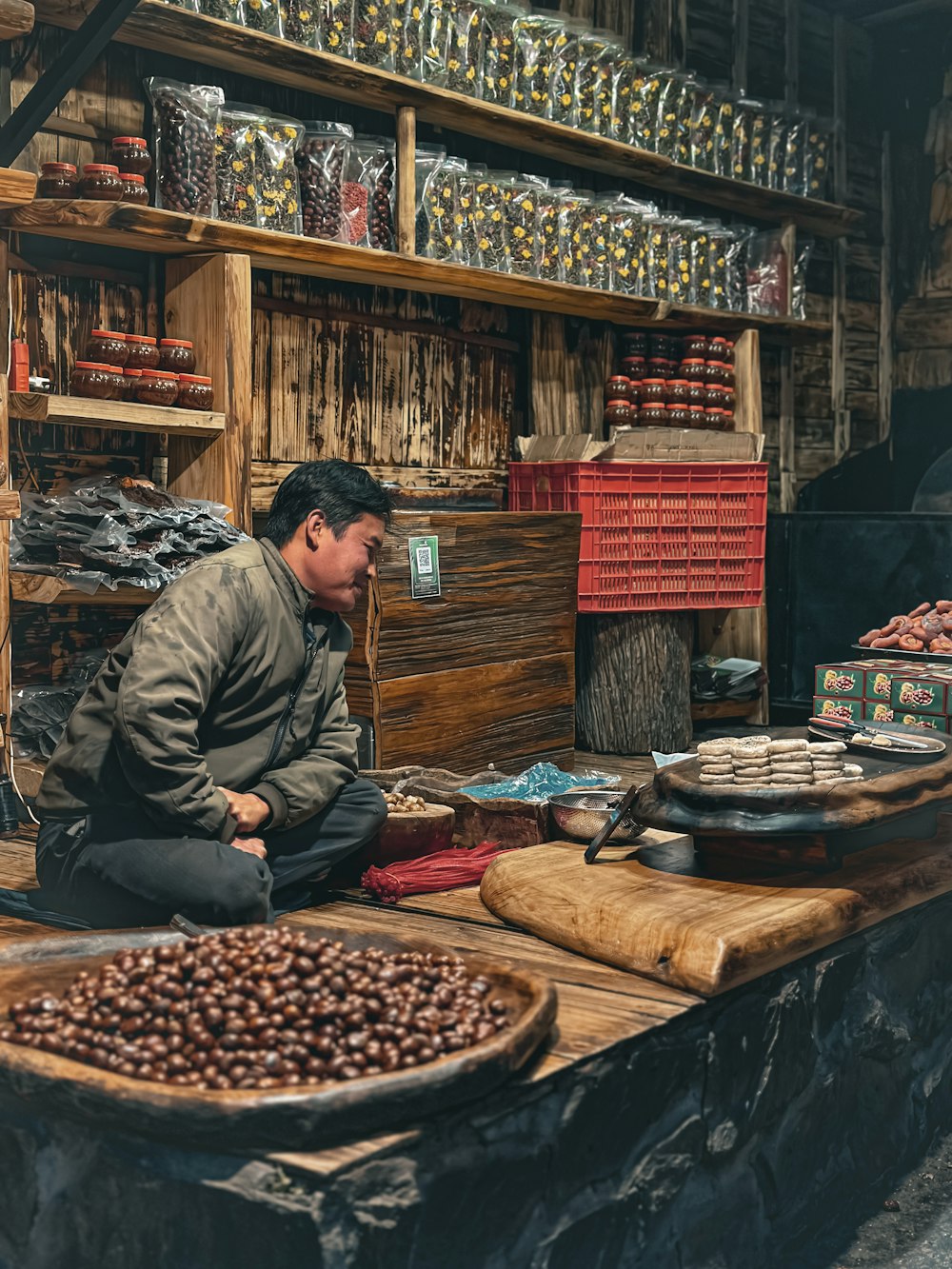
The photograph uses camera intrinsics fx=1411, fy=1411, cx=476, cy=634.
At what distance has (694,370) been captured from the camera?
23.7 ft

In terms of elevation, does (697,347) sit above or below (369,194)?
below

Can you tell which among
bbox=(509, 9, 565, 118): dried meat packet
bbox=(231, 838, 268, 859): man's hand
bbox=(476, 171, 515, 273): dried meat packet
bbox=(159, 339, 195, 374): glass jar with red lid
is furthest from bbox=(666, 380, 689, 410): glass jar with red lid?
bbox=(231, 838, 268, 859): man's hand

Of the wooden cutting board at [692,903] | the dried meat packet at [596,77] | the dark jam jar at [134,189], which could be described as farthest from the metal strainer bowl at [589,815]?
the dried meat packet at [596,77]

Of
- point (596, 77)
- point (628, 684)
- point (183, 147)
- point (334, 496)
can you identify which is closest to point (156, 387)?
point (183, 147)

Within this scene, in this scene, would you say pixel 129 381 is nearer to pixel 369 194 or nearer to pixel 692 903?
pixel 369 194

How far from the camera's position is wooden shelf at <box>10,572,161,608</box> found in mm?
4422

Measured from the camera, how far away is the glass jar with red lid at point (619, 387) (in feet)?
23.3

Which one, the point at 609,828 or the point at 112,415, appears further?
the point at 112,415

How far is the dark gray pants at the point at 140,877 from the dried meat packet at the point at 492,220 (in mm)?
3474

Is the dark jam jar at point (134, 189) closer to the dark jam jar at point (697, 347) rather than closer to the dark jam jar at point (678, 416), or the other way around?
the dark jam jar at point (678, 416)

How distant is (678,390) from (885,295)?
101 inches

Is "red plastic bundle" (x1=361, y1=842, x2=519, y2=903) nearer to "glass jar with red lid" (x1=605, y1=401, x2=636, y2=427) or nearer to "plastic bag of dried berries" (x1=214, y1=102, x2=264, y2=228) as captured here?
"plastic bag of dried berries" (x1=214, y1=102, x2=264, y2=228)

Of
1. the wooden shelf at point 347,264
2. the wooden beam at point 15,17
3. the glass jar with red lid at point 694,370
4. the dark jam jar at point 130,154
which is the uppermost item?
the wooden beam at point 15,17

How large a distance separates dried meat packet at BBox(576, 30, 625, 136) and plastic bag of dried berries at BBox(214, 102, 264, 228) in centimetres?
195
